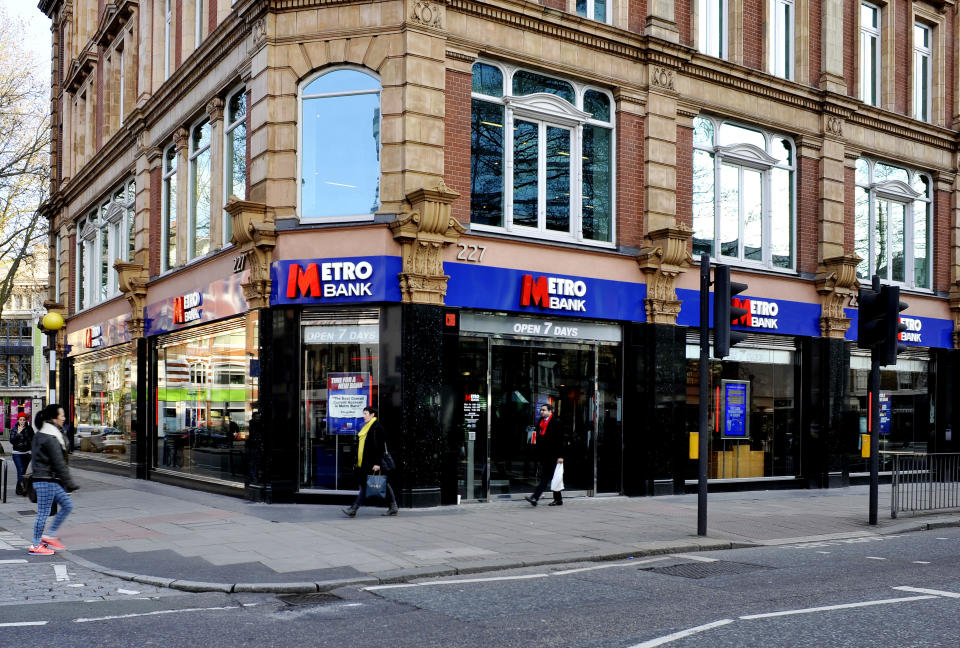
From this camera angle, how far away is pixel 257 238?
15.8 metres

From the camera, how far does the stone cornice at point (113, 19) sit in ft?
79.9

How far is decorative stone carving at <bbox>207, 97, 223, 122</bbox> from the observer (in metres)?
18.7

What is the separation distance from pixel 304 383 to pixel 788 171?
1199 cm

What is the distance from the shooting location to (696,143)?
19.5 m

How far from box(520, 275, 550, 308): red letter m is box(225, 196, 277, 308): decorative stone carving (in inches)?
173

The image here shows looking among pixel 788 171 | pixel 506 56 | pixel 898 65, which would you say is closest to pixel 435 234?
pixel 506 56

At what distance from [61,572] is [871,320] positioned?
11.8m

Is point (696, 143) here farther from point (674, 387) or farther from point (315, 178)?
point (315, 178)

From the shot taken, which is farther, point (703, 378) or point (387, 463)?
point (387, 463)

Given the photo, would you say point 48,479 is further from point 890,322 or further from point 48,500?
point 890,322

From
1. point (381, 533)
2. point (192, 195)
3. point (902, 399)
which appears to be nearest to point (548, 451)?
point (381, 533)

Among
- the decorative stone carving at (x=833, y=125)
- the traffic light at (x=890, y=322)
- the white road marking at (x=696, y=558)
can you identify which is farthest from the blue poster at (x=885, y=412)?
the white road marking at (x=696, y=558)

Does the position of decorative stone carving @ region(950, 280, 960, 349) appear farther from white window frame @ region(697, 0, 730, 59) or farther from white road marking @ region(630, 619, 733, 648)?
white road marking @ region(630, 619, 733, 648)

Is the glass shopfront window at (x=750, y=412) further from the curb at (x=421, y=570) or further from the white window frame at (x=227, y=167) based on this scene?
the white window frame at (x=227, y=167)
